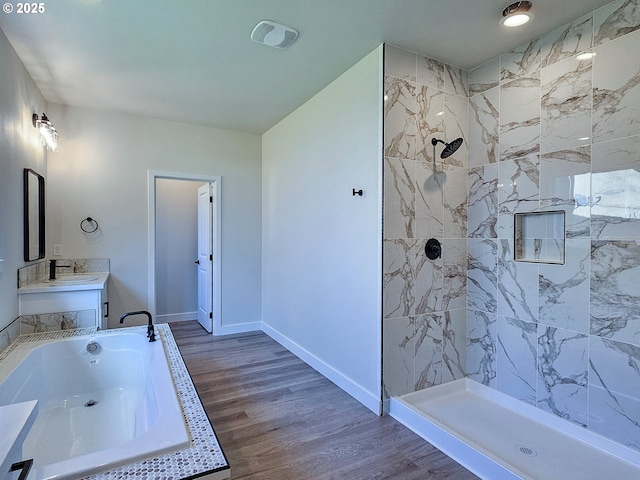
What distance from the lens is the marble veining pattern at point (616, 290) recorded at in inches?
75.7

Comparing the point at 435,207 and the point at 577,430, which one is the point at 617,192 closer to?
the point at 435,207

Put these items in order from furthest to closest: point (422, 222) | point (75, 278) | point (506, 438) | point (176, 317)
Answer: point (176, 317)
point (75, 278)
point (422, 222)
point (506, 438)

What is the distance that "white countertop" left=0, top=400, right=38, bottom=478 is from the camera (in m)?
0.96

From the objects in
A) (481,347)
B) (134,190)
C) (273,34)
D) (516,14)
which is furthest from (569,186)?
(134,190)

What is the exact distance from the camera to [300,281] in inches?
146

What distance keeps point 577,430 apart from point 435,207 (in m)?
1.73

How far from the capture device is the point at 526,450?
2.10m

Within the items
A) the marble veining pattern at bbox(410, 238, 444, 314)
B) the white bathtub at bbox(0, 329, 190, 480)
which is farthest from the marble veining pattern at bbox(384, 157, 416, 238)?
the white bathtub at bbox(0, 329, 190, 480)

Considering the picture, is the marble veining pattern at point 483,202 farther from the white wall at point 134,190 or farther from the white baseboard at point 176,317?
the white baseboard at point 176,317

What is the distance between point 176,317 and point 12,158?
3182 mm

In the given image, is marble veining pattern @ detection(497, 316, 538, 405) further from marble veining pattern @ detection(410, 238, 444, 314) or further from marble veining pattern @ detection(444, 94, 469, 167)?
marble veining pattern @ detection(444, 94, 469, 167)

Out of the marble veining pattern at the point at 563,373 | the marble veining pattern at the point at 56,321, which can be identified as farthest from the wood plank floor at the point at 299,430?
the marble veining pattern at the point at 56,321

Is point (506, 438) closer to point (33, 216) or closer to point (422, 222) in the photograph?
point (422, 222)

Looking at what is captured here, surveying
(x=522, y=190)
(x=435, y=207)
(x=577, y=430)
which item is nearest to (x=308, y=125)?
(x=435, y=207)
